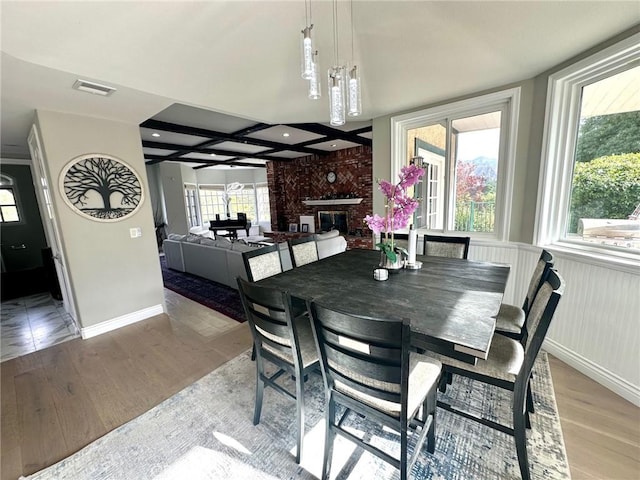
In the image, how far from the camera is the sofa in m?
3.95

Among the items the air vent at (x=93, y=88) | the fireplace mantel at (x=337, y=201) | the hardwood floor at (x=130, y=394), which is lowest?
the hardwood floor at (x=130, y=394)

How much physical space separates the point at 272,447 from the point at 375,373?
0.96 metres

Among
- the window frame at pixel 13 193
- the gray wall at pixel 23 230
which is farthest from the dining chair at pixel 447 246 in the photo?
the window frame at pixel 13 193

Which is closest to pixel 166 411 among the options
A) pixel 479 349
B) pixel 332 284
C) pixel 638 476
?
pixel 332 284

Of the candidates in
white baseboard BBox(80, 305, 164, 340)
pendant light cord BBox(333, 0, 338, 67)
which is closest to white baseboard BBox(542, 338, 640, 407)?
pendant light cord BBox(333, 0, 338, 67)

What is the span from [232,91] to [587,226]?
339 centimetres

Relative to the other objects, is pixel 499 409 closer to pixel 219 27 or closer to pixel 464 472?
pixel 464 472

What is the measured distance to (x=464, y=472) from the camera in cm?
132

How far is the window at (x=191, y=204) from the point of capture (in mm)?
8453

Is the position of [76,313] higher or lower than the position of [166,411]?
higher

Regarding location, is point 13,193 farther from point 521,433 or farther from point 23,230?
point 521,433

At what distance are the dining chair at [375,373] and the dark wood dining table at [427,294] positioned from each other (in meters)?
0.22

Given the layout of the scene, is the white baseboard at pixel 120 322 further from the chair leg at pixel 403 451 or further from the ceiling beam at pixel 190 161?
the ceiling beam at pixel 190 161

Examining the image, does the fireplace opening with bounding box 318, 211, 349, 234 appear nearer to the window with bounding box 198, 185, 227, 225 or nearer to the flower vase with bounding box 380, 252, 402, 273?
the window with bounding box 198, 185, 227, 225
